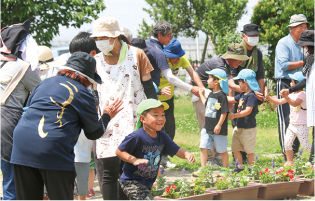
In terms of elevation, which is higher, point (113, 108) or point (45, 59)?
point (45, 59)

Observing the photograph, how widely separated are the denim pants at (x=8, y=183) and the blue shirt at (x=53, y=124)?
0.89 metres

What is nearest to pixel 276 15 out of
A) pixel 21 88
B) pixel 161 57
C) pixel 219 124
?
pixel 219 124

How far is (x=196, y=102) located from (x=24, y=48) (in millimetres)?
3510

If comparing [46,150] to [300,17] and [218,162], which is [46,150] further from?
[300,17]

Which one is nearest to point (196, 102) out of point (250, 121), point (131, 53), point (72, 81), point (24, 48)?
point (250, 121)

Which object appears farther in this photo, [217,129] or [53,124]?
[217,129]

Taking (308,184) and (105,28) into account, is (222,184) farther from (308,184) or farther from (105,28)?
(105,28)

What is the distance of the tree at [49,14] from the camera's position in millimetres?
12141

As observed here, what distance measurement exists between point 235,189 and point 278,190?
0.64 meters

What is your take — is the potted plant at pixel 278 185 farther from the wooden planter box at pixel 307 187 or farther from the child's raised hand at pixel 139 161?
the child's raised hand at pixel 139 161

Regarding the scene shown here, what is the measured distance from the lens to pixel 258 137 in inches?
369

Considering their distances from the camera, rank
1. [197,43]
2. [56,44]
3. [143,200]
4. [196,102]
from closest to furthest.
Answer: [143,200]
[196,102]
[56,44]
[197,43]

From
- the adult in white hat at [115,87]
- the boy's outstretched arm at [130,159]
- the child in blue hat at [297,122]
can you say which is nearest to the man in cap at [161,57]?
the adult in white hat at [115,87]

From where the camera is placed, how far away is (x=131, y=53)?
3.96 m
